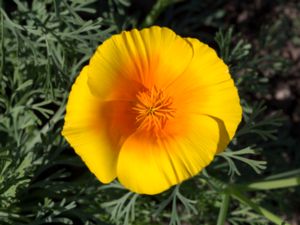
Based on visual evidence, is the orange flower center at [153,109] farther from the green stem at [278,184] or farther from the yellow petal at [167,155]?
the green stem at [278,184]

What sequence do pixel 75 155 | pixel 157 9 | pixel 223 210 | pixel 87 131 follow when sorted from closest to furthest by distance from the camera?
pixel 87 131
pixel 223 210
pixel 157 9
pixel 75 155

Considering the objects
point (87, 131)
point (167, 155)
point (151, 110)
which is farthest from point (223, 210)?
point (87, 131)

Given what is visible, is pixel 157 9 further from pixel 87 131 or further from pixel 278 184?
pixel 278 184

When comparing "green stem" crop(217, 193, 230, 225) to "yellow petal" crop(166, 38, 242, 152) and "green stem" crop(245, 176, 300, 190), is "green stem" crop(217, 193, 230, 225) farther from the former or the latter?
"yellow petal" crop(166, 38, 242, 152)

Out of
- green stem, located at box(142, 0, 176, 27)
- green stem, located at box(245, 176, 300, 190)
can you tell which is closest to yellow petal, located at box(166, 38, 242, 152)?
green stem, located at box(245, 176, 300, 190)

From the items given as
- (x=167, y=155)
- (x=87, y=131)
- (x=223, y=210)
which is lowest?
(x=223, y=210)

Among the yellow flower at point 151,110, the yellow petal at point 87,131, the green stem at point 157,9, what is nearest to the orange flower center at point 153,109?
the yellow flower at point 151,110
